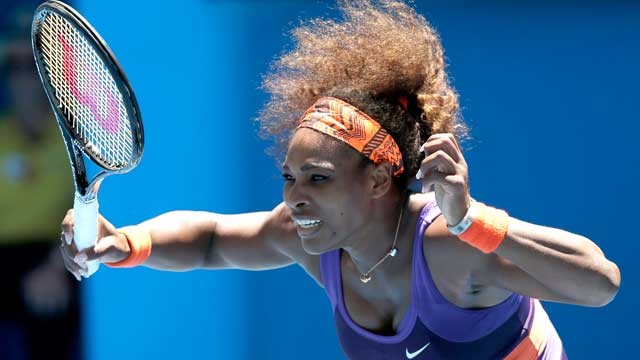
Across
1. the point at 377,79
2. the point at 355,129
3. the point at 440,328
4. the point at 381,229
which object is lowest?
the point at 440,328

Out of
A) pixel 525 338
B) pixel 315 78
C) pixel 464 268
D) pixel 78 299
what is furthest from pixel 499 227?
pixel 78 299

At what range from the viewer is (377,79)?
3.00 m

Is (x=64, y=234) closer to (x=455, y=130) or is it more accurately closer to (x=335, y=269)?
(x=335, y=269)

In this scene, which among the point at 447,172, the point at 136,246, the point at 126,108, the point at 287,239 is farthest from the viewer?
the point at 287,239

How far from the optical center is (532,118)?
12.8ft

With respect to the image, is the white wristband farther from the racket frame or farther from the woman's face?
the racket frame

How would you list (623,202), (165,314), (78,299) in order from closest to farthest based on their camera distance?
1. (623,202)
2. (165,314)
3. (78,299)

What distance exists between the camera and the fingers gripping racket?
8.94 feet

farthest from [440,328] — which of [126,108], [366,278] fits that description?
[126,108]

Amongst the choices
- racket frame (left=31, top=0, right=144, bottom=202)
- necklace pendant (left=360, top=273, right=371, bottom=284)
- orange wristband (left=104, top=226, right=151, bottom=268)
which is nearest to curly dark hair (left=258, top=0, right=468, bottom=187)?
necklace pendant (left=360, top=273, right=371, bottom=284)

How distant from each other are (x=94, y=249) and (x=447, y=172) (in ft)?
2.90

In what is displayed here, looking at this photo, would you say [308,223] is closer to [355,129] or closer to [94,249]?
[355,129]

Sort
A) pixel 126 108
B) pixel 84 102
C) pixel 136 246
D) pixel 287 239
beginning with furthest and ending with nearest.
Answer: pixel 287 239
pixel 136 246
pixel 84 102
pixel 126 108

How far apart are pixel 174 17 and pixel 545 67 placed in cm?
127
